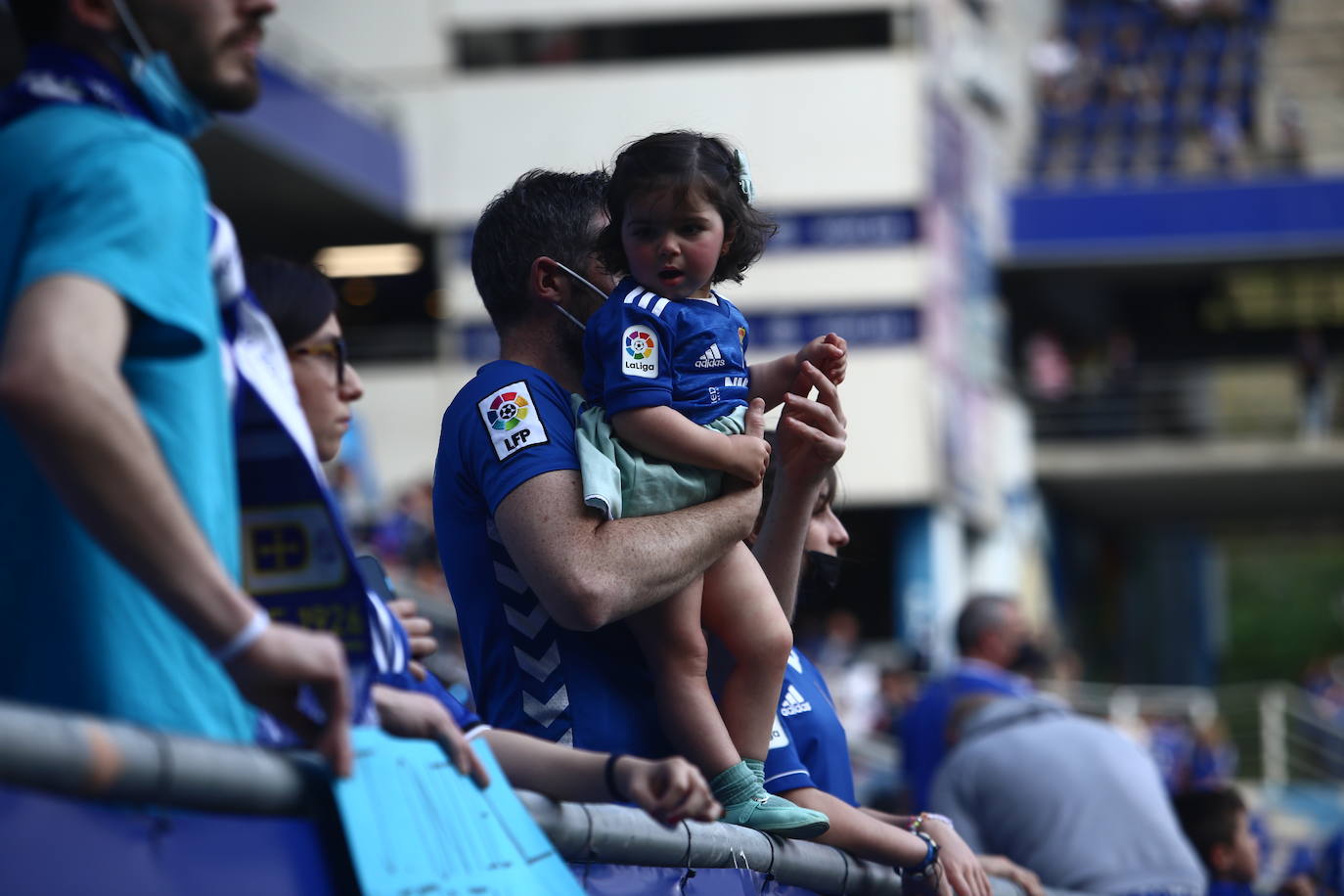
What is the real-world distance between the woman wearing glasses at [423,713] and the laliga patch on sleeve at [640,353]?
1.26 feet

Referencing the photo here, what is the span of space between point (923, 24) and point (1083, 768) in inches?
788

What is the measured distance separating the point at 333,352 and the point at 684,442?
1.60ft

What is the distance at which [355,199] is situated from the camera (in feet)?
75.6

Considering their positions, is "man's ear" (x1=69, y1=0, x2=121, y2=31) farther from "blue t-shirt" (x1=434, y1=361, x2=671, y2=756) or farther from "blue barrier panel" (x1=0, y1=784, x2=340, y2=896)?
"blue t-shirt" (x1=434, y1=361, x2=671, y2=756)

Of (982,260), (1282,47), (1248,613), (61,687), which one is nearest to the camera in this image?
(61,687)

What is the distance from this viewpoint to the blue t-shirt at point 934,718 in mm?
6613

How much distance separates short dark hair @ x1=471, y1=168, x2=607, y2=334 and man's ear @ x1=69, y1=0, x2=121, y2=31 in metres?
1.10

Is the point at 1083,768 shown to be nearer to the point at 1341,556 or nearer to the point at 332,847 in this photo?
the point at 332,847

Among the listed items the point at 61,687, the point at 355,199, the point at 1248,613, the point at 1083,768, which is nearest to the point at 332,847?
the point at 61,687

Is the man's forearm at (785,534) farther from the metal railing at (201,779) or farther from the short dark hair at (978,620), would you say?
the short dark hair at (978,620)

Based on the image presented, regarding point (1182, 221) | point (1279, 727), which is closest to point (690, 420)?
point (1279, 727)

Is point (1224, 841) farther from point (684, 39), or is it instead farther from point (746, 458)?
point (684, 39)

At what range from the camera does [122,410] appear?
1529 millimetres

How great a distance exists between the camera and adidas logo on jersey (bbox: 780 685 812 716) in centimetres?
314
